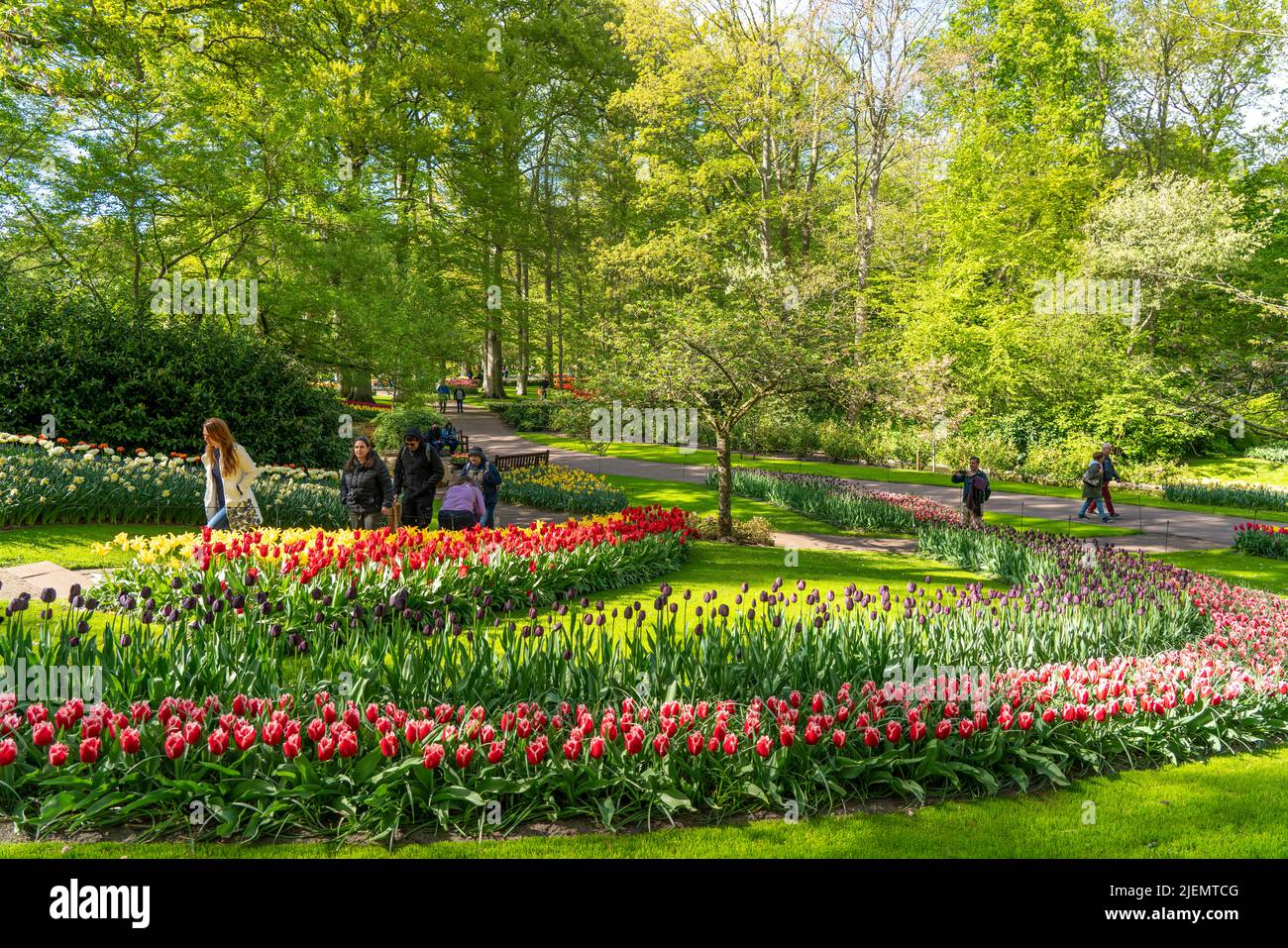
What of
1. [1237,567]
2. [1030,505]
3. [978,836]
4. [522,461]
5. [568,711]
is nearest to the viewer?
[978,836]

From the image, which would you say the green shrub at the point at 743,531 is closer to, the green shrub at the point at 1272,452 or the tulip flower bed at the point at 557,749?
the tulip flower bed at the point at 557,749

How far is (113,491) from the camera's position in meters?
9.85

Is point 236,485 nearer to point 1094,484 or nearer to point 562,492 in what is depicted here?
point 562,492

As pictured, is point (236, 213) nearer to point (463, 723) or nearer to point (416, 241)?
point (416, 241)

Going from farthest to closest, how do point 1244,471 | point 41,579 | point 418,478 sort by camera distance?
point 1244,471 → point 418,478 → point 41,579

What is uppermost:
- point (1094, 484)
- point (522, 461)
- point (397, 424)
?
point (397, 424)

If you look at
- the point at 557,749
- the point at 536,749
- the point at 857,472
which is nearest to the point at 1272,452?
the point at 857,472

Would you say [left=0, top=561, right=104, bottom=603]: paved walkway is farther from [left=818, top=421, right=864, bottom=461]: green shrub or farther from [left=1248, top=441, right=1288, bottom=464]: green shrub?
[left=1248, top=441, right=1288, bottom=464]: green shrub

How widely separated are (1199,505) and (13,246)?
31.2 meters

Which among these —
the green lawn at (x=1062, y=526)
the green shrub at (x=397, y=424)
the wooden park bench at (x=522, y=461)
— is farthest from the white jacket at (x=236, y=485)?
the green lawn at (x=1062, y=526)

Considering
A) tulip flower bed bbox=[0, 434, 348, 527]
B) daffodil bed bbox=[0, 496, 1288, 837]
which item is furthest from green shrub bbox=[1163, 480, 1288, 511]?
tulip flower bed bbox=[0, 434, 348, 527]

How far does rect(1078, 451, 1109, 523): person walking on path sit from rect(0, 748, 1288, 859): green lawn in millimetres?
13384

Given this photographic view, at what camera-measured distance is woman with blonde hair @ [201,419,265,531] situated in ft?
25.9

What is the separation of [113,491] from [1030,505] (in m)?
19.9
